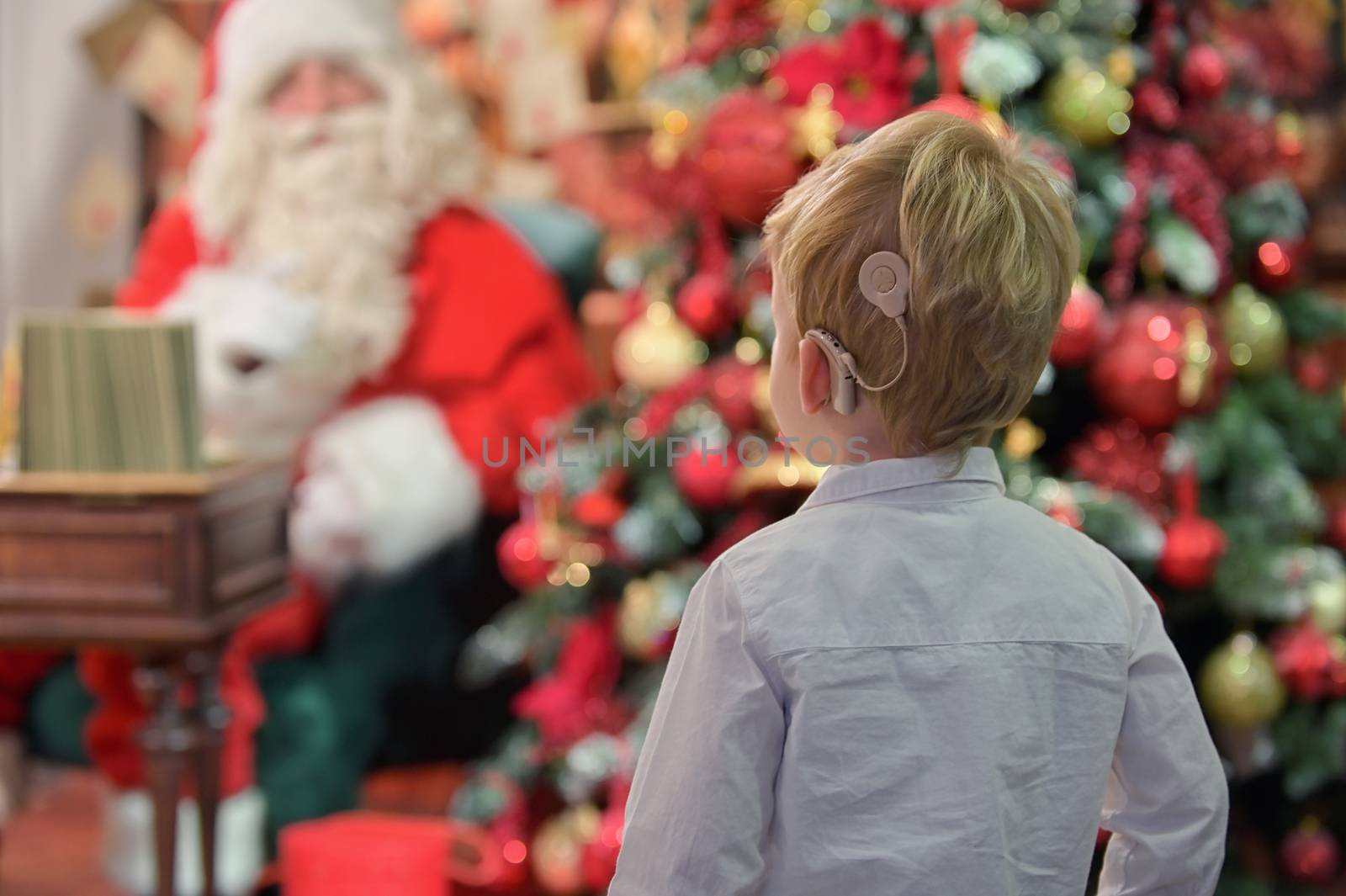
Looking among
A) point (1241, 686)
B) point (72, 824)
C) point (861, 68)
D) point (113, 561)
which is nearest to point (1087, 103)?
point (861, 68)

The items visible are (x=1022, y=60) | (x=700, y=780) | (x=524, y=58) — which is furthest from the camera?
(x=524, y=58)

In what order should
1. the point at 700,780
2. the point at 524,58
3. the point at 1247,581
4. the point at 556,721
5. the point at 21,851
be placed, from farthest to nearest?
the point at 524,58 < the point at 21,851 < the point at 556,721 < the point at 1247,581 < the point at 700,780

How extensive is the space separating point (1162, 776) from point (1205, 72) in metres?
1.34

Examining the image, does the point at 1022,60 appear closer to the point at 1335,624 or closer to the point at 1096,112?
the point at 1096,112

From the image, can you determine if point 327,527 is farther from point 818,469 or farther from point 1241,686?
point 1241,686

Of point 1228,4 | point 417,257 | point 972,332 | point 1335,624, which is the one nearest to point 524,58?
point 417,257

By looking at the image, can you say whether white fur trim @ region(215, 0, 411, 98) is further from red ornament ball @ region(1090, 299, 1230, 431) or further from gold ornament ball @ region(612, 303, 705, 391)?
red ornament ball @ region(1090, 299, 1230, 431)

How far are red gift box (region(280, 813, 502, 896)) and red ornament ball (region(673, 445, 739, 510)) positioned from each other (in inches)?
28.4

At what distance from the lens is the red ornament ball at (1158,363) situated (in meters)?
1.95

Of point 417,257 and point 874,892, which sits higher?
point 417,257

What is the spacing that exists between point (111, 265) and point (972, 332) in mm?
3131

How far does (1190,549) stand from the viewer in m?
1.93

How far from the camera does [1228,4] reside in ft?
7.36

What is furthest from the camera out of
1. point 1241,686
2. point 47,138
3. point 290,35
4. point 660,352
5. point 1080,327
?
point 47,138
